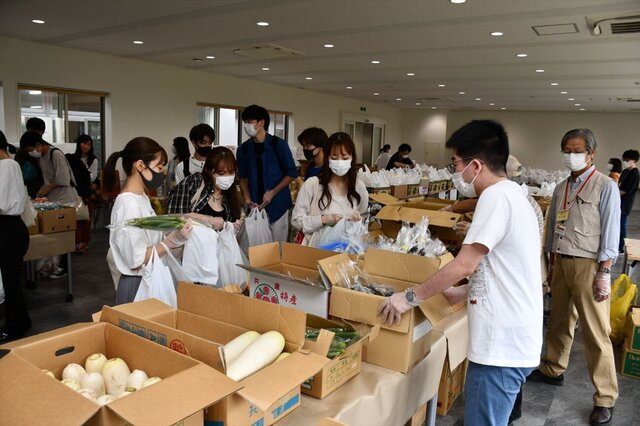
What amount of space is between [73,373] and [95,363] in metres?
0.06

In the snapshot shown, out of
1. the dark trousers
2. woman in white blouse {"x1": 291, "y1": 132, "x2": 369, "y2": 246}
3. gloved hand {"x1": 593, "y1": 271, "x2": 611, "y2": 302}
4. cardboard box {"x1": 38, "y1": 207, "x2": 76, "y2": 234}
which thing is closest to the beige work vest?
gloved hand {"x1": 593, "y1": 271, "x2": 611, "y2": 302}

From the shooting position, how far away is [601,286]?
2.49m

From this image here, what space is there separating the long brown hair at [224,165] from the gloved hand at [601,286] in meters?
2.00

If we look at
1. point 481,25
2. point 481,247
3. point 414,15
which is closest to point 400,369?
point 481,247

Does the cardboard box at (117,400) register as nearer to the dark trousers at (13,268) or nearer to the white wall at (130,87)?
the dark trousers at (13,268)

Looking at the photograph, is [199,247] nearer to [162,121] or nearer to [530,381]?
[530,381]

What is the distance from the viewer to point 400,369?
4.96 ft

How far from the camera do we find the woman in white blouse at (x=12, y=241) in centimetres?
292

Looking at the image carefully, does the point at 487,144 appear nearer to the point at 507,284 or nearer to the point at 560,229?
the point at 507,284

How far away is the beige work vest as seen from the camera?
8.36 ft

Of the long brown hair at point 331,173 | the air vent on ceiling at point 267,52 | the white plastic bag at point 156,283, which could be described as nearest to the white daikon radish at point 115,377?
the white plastic bag at point 156,283

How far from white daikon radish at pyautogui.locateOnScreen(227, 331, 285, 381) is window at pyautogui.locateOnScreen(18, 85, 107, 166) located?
23.3 feet

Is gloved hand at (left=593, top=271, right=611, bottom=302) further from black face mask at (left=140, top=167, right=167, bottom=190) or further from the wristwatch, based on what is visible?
black face mask at (left=140, top=167, right=167, bottom=190)

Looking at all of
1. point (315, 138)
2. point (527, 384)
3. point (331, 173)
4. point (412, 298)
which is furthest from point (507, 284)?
point (315, 138)
